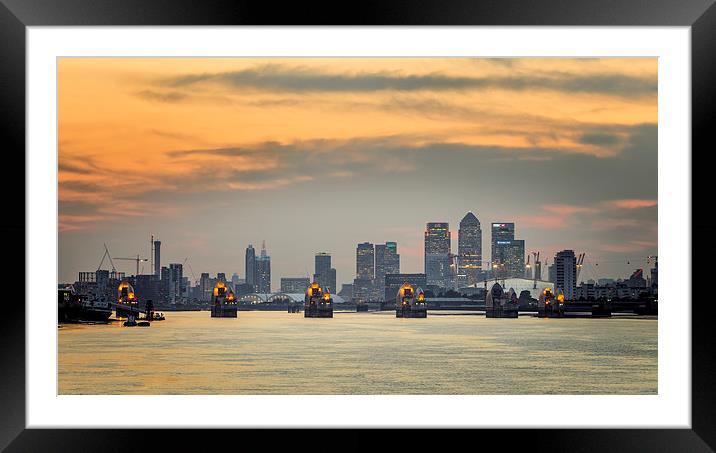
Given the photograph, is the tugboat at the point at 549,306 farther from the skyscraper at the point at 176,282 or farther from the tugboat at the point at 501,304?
the skyscraper at the point at 176,282

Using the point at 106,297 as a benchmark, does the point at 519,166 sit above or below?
above

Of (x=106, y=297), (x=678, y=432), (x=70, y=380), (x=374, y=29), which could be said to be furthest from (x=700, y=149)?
(x=106, y=297)

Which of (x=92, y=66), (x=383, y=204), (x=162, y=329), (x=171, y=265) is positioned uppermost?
(x=92, y=66)

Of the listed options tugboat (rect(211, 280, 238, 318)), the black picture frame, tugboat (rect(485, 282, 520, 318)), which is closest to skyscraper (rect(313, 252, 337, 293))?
tugboat (rect(211, 280, 238, 318))

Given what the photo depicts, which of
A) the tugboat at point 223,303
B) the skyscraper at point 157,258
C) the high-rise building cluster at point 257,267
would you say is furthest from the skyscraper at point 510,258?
the skyscraper at point 157,258

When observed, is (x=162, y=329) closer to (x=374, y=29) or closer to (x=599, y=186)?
(x=599, y=186)

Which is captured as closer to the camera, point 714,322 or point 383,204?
point 714,322

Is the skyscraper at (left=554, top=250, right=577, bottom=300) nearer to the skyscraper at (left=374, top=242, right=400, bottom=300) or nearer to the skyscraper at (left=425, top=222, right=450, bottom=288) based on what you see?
the skyscraper at (left=425, top=222, right=450, bottom=288)
